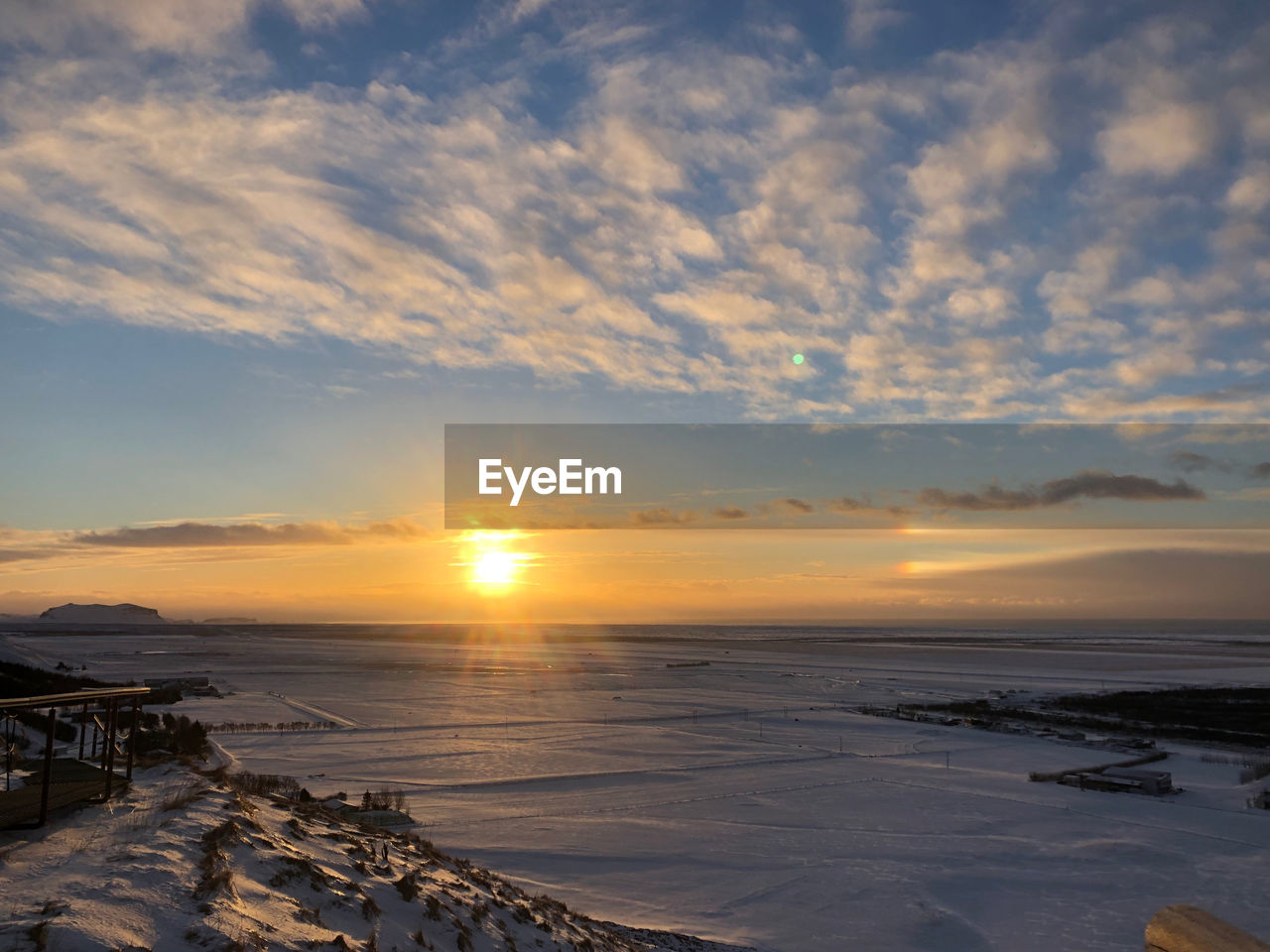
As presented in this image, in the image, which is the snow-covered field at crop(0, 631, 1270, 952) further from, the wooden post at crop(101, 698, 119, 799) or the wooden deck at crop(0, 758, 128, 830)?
the wooden post at crop(101, 698, 119, 799)

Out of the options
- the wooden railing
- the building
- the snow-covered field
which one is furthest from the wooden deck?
the building

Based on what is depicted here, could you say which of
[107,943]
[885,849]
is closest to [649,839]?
[885,849]

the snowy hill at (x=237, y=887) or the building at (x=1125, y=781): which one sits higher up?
the snowy hill at (x=237, y=887)

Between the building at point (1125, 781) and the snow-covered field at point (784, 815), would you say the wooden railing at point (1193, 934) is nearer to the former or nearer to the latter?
the snow-covered field at point (784, 815)

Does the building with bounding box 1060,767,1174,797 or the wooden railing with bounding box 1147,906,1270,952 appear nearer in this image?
the wooden railing with bounding box 1147,906,1270,952

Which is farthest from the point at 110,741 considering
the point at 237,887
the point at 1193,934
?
the point at 1193,934

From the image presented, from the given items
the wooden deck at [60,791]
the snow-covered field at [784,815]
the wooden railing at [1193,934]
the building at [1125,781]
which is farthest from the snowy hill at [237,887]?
the building at [1125,781]

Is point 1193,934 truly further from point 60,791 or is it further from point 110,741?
point 60,791
